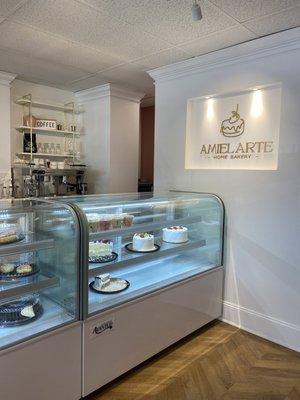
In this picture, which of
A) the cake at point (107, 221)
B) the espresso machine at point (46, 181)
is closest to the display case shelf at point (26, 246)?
the cake at point (107, 221)

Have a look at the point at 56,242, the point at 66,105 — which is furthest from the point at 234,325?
the point at 66,105

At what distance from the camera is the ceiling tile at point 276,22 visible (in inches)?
85.4

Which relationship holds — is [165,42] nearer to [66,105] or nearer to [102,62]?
[102,62]

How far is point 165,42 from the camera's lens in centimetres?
267

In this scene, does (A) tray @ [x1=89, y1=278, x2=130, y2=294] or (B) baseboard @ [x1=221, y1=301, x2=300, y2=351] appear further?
(B) baseboard @ [x1=221, y1=301, x2=300, y2=351]

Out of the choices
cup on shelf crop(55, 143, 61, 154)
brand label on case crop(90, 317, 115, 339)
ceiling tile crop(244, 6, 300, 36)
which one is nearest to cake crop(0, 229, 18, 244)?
brand label on case crop(90, 317, 115, 339)

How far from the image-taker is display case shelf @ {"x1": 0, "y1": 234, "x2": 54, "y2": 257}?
5.41ft

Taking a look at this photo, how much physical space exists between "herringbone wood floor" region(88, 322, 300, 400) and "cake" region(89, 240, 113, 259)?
0.86 meters

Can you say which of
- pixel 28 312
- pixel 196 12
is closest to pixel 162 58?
pixel 196 12

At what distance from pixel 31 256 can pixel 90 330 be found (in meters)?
A: 0.61

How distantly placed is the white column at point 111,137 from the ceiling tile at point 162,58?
36.1 inches

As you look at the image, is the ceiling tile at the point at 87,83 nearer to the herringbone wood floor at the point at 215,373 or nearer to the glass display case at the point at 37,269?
the glass display case at the point at 37,269

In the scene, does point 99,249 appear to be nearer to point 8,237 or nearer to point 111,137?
point 8,237

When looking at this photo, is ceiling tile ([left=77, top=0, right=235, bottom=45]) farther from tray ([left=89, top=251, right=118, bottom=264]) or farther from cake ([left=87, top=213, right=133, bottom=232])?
tray ([left=89, top=251, right=118, bottom=264])
